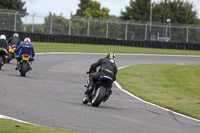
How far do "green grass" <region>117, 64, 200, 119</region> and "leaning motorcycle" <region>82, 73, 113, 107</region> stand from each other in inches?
76.4

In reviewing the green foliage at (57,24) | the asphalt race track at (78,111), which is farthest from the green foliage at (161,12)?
the asphalt race track at (78,111)

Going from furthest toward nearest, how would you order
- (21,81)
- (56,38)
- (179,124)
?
(56,38) → (21,81) → (179,124)

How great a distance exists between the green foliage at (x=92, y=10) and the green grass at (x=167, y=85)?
77572mm

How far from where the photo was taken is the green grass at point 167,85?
14.6 meters

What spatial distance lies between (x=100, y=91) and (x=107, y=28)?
123 ft

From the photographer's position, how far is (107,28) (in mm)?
49469

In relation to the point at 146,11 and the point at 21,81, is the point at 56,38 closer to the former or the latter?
the point at 21,81

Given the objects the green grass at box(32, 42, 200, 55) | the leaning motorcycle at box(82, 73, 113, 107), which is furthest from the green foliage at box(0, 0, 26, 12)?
the leaning motorcycle at box(82, 73, 113, 107)

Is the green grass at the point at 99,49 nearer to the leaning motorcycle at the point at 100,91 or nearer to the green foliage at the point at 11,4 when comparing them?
the leaning motorcycle at the point at 100,91

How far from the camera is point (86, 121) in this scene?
371 inches

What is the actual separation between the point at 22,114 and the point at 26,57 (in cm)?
974

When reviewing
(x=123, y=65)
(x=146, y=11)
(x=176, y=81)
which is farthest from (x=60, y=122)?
(x=146, y=11)

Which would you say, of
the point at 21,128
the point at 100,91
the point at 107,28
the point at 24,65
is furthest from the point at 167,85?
the point at 107,28

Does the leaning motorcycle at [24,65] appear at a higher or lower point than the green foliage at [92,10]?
lower
